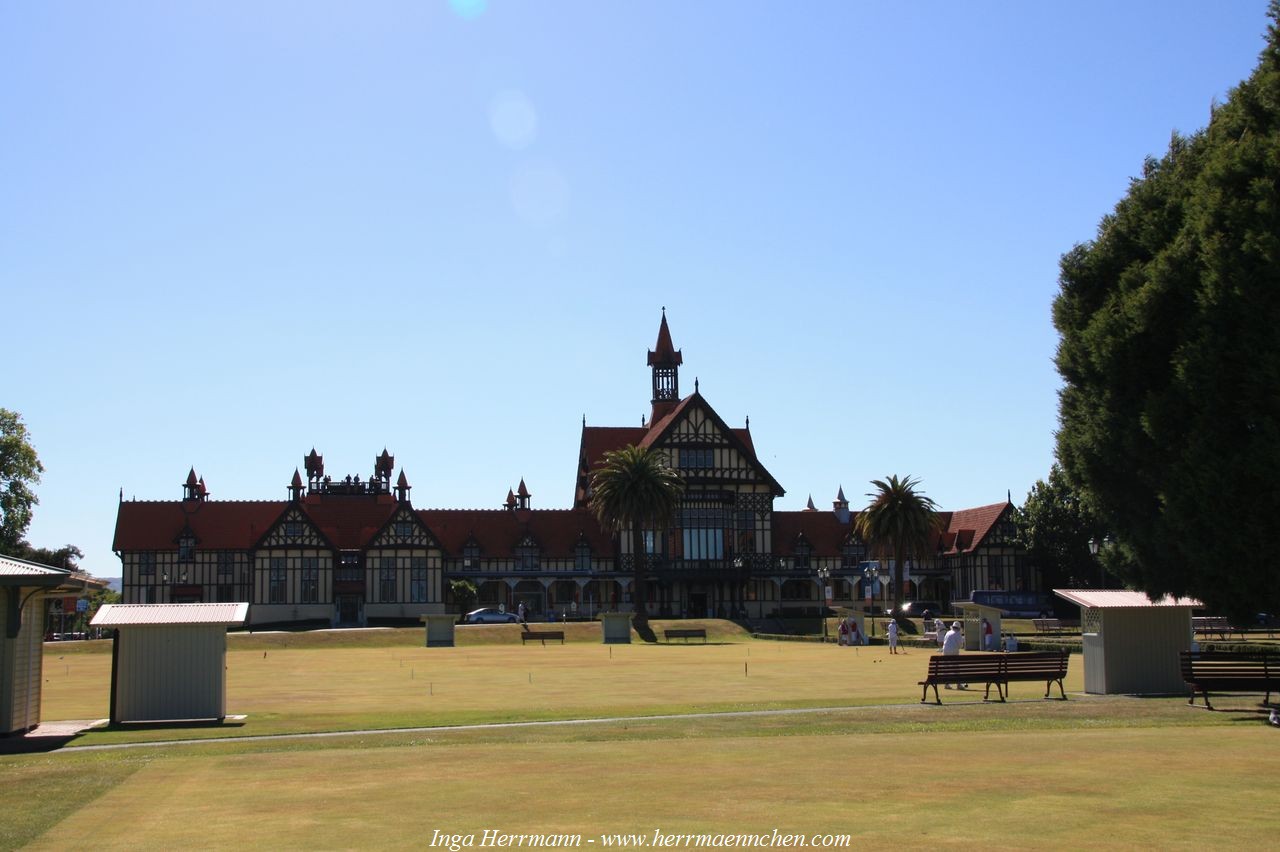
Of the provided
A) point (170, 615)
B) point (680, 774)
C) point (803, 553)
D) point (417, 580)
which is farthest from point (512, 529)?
point (680, 774)

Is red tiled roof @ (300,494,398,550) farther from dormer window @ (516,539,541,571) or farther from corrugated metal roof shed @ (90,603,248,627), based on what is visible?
corrugated metal roof shed @ (90,603,248,627)

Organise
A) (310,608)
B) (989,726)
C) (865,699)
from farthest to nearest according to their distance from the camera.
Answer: (310,608)
(865,699)
(989,726)

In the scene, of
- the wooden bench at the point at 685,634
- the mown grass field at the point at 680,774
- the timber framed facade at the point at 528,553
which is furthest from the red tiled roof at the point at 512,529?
the mown grass field at the point at 680,774

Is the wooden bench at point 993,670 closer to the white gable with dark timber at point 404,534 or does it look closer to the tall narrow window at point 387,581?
the white gable with dark timber at point 404,534

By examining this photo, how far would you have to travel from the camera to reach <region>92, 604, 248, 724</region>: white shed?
84.1 ft

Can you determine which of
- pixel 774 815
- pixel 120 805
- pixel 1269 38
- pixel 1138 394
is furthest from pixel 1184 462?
pixel 120 805

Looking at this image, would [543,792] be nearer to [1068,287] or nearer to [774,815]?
[774,815]

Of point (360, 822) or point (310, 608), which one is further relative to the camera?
point (310, 608)

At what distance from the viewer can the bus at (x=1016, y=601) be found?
8725 centimetres

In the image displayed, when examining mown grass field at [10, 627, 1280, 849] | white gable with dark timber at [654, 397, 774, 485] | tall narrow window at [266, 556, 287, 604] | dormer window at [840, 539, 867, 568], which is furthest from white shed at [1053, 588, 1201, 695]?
dormer window at [840, 539, 867, 568]

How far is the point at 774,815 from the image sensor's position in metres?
12.8

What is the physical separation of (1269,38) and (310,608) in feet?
244

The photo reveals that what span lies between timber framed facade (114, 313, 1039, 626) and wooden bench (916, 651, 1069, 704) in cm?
6171

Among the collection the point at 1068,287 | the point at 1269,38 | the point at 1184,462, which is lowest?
the point at 1184,462
